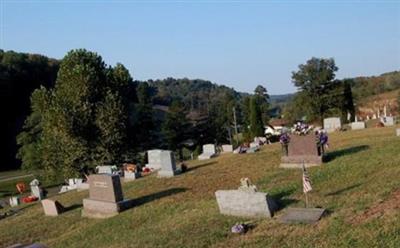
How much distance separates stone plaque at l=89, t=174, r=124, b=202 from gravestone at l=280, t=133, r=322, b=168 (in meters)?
6.67

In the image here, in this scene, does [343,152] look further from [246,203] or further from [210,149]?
[210,149]

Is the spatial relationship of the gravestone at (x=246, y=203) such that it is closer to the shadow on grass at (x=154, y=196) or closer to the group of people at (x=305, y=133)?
the shadow on grass at (x=154, y=196)

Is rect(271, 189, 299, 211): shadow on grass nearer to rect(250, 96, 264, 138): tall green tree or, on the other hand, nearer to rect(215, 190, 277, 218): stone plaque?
rect(215, 190, 277, 218): stone plaque

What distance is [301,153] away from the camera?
1938cm

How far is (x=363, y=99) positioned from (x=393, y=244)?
8708cm

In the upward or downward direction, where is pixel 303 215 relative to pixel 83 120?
downward

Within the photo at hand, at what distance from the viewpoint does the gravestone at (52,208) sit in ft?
68.1

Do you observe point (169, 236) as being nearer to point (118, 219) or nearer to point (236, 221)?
point (236, 221)

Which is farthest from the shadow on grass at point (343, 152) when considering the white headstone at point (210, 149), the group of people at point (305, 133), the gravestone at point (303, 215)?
the white headstone at point (210, 149)

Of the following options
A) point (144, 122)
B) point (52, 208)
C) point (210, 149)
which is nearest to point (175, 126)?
point (144, 122)

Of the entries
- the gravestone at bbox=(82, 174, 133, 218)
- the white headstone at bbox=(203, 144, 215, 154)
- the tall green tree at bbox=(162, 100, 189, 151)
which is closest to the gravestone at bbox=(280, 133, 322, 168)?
the gravestone at bbox=(82, 174, 133, 218)

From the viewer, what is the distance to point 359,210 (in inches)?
450

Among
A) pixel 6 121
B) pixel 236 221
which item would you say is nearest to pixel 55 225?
pixel 236 221

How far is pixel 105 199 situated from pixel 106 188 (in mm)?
426
